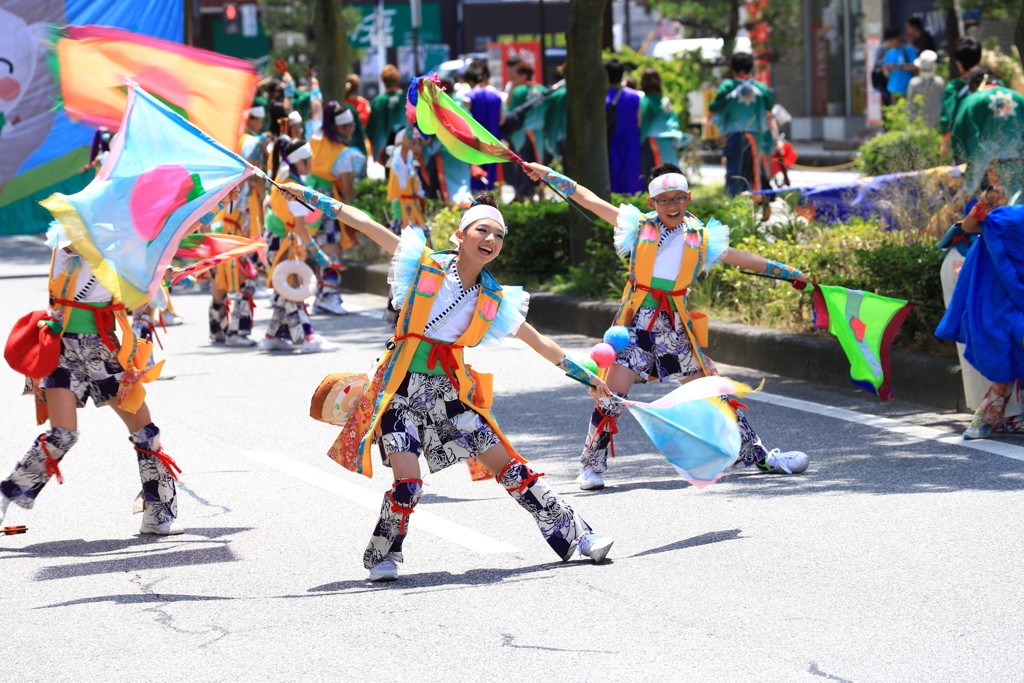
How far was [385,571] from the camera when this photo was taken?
5.47 metres

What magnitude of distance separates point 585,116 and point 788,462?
6.38 m

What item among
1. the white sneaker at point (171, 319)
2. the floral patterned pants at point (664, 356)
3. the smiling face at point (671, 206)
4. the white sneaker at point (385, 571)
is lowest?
the white sneaker at point (385, 571)

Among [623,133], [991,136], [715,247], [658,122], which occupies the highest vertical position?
[658,122]

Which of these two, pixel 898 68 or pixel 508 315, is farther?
pixel 898 68

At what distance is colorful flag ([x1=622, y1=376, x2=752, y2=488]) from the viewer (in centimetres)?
590

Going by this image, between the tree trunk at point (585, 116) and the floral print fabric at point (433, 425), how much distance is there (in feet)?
24.2

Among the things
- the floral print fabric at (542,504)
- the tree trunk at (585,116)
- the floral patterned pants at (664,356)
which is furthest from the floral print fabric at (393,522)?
the tree trunk at (585,116)

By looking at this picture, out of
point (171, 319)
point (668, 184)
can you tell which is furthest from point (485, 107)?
point (668, 184)

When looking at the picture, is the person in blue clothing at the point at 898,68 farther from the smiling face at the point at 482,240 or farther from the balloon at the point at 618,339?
the smiling face at the point at 482,240

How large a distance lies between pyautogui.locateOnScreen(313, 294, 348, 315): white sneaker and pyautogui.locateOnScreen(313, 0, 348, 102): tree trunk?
5974 mm

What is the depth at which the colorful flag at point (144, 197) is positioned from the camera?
5.55m

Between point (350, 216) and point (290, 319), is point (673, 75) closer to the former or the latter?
point (290, 319)

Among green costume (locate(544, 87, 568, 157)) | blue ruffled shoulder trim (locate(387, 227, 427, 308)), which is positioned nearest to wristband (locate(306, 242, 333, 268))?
green costume (locate(544, 87, 568, 157))

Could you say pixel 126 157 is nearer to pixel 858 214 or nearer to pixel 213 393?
pixel 213 393
